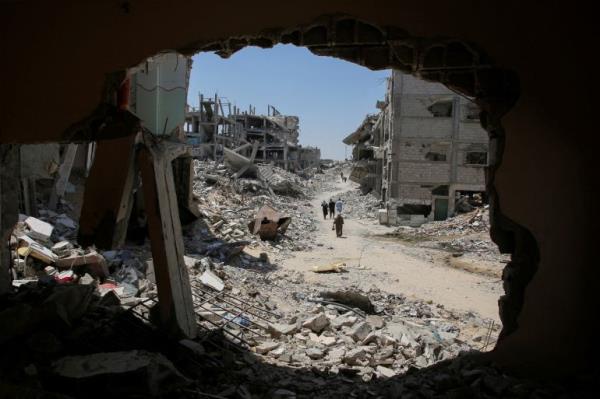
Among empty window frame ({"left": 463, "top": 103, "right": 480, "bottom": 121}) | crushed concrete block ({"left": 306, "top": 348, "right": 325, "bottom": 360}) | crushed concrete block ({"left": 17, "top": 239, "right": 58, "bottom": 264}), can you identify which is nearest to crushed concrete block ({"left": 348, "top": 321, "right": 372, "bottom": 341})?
crushed concrete block ({"left": 306, "top": 348, "right": 325, "bottom": 360})

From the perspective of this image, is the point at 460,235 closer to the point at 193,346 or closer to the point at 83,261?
the point at 83,261

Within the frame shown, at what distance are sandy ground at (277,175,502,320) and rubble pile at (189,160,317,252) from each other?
1165 mm

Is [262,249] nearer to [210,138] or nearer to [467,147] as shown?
[467,147]

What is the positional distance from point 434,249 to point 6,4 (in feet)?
48.8

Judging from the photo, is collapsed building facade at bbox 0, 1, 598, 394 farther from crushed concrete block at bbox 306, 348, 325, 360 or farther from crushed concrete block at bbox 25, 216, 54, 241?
crushed concrete block at bbox 25, 216, 54, 241

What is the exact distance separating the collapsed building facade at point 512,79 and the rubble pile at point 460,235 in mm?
10872

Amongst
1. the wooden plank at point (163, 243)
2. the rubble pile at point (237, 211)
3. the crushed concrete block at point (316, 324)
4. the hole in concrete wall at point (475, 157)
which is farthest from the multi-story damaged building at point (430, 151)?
the wooden plank at point (163, 243)

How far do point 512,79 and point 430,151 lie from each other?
20.2 m

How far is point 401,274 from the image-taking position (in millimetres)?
11398

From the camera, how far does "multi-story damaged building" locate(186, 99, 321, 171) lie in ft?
125

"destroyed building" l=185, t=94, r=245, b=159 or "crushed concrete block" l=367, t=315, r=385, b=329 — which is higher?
"destroyed building" l=185, t=94, r=245, b=159

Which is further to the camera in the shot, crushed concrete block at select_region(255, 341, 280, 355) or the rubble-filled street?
crushed concrete block at select_region(255, 341, 280, 355)

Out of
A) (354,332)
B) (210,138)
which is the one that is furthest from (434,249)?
(210,138)

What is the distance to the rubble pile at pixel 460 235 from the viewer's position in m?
15.1
